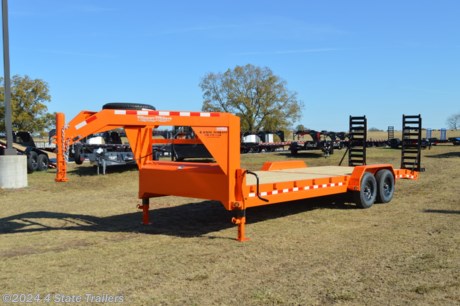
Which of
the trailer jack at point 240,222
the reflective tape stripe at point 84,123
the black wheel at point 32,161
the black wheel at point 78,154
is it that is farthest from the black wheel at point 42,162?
the trailer jack at point 240,222

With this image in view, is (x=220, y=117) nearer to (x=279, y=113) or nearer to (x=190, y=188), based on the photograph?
(x=190, y=188)

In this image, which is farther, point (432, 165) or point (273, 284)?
point (432, 165)

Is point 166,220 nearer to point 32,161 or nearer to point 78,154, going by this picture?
point 78,154

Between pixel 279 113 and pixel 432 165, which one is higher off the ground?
pixel 279 113

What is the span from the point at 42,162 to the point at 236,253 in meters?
13.6

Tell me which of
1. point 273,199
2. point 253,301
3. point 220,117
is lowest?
point 253,301

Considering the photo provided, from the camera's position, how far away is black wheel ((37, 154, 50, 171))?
17344 mm

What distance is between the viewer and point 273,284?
15.3ft

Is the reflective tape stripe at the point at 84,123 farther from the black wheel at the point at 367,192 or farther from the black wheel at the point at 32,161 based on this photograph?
the black wheel at the point at 32,161

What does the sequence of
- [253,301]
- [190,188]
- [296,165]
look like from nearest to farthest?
[253,301]
[190,188]
[296,165]

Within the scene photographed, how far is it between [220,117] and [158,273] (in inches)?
93.7

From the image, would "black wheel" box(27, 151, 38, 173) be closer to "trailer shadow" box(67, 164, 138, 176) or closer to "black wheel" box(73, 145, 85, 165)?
"trailer shadow" box(67, 164, 138, 176)

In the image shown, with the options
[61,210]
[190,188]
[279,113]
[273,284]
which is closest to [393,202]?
[190,188]

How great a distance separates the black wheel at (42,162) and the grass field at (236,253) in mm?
7327
